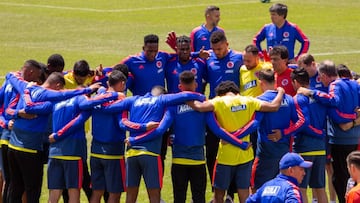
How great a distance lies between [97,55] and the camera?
1097 inches

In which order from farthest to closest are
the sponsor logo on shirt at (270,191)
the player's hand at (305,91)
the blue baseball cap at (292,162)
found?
the player's hand at (305,91) → the blue baseball cap at (292,162) → the sponsor logo on shirt at (270,191)

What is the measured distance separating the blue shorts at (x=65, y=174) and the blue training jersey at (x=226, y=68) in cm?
310

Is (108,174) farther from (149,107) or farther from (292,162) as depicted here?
(292,162)

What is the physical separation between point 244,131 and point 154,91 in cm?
134

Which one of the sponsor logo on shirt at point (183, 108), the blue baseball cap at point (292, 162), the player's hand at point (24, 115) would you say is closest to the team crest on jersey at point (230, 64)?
the sponsor logo on shirt at point (183, 108)

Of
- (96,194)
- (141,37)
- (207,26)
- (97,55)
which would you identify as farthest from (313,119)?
(141,37)

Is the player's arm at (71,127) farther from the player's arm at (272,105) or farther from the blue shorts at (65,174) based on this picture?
the player's arm at (272,105)

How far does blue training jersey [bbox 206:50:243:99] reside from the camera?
15336 millimetres

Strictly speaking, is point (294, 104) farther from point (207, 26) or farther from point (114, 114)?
point (207, 26)

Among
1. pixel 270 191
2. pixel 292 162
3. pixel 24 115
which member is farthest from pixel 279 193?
pixel 24 115

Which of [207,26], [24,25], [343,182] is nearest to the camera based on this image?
[343,182]

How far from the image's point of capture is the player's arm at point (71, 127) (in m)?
13.1

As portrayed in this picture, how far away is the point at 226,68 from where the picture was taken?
15.3 m

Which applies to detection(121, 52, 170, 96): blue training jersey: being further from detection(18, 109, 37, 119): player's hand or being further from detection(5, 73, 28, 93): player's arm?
detection(18, 109, 37, 119): player's hand
